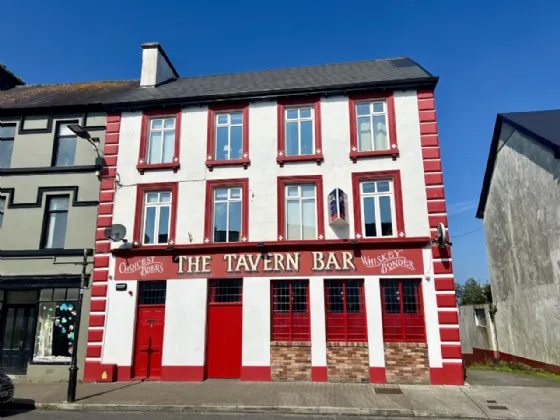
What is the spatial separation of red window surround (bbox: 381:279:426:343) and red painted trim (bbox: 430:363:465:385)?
91 centimetres

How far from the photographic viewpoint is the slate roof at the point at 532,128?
1344cm

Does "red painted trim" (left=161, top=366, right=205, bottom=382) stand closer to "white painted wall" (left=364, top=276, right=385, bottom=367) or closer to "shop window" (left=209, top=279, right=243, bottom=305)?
"shop window" (left=209, top=279, right=243, bottom=305)

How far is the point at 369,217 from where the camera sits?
13.5 meters

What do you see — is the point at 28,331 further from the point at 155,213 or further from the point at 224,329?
the point at 224,329

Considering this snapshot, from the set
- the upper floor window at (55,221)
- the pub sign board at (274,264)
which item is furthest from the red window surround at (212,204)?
the upper floor window at (55,221)

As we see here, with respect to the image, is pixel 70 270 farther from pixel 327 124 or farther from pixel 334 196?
pixel 327 124

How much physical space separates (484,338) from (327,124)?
15956mm

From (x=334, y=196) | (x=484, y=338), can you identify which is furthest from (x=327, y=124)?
(x=484, y=338)

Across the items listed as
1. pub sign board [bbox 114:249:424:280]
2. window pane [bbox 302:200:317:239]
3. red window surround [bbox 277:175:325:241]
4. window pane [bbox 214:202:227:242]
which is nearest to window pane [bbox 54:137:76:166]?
pub sign board [bbox 114:249:424:280]

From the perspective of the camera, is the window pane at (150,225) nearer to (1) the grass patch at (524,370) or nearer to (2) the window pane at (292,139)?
(2) the window pane at (292,139)

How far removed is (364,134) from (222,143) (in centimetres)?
511

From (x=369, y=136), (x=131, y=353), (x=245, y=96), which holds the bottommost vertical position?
(x=131, y=353)

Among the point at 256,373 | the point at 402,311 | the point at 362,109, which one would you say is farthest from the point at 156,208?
the point at 402,311

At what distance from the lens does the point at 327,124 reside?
1437 cm
